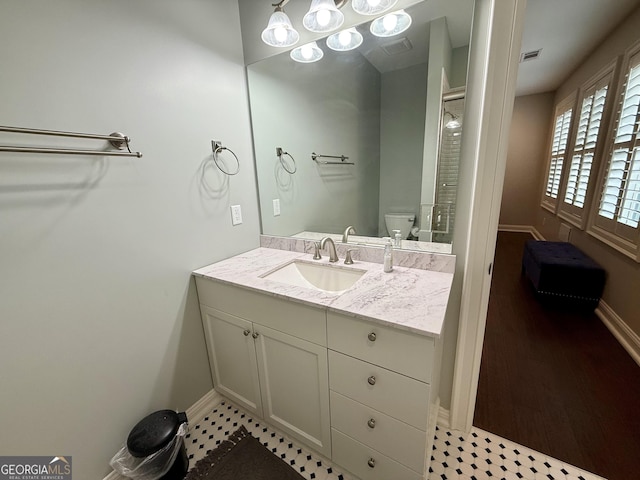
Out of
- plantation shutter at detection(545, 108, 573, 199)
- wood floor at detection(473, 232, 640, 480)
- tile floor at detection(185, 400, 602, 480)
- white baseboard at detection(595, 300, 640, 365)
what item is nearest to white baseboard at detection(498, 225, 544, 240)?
plantation shutter at detection(545, 108, 573, 199)

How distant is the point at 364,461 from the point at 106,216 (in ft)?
5.03

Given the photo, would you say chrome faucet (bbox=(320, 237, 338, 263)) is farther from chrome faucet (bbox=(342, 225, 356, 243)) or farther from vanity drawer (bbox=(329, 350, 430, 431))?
vanity drawer (bbox=(329, 350, 430, 431))

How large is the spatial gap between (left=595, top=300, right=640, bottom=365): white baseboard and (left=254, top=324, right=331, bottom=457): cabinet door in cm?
240

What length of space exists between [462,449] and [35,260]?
209cm

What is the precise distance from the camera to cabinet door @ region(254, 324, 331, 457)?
117 centimetres

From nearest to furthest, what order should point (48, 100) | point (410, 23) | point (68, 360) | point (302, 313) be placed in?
point (48, 100), point (68, 360), point (302, 313), point (410, 23)

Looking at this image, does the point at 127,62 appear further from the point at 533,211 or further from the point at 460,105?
the point at 533,211

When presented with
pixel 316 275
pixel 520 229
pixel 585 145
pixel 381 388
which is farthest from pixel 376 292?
pixel 520 229

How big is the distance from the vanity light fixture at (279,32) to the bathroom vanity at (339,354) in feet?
4.10

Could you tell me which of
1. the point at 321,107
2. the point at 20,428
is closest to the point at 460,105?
the point at 321,107

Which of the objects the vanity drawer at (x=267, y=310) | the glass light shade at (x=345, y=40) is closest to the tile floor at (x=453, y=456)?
the vanity drawer at (x=267, y=310)

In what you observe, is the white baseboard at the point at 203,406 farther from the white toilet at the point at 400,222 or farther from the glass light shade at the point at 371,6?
A: the glass light shade at the point at 371,6

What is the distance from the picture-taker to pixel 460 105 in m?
1.20

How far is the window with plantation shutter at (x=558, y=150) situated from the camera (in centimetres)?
417
